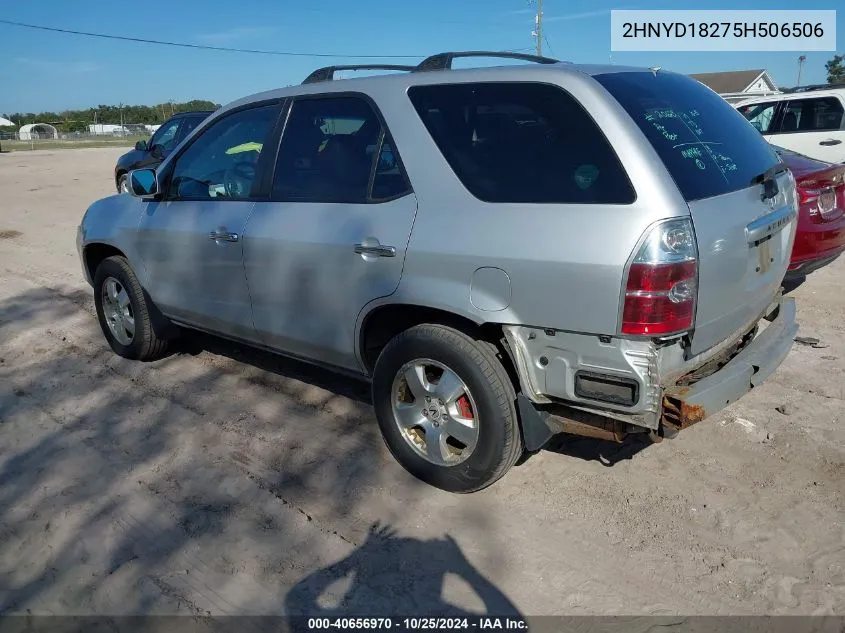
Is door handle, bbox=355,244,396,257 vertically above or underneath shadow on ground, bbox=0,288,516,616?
above

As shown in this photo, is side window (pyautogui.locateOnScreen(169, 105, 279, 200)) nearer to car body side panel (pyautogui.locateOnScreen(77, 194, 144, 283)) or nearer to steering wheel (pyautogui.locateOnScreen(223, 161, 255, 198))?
steering wheel (pyautogui.locateOnScreen(223, 161, 255, 198))

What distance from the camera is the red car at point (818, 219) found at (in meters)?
5.34

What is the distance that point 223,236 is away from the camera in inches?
159

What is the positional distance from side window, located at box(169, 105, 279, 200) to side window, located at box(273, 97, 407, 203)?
9.3 inches

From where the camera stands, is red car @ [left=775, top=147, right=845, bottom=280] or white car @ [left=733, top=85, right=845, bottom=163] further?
white car @ [left=733, top=85, right=845, bottom=163]

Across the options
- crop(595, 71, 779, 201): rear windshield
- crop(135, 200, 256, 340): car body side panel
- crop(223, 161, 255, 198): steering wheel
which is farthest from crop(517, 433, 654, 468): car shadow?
crop(223, 161, 255, 198): steering wheel

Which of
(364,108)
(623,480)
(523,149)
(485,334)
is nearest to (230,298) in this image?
(364,108)

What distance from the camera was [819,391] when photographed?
4340 mm

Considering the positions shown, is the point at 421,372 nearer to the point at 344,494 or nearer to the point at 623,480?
the point at 344,494

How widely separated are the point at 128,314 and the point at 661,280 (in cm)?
394

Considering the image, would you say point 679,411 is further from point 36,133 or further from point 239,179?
point 36,133

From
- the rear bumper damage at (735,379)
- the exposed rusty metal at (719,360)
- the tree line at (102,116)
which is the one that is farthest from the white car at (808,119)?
the tree line at (102,116)

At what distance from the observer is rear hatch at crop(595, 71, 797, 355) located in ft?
9.04

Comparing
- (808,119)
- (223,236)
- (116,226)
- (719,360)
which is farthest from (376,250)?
(808,119)
